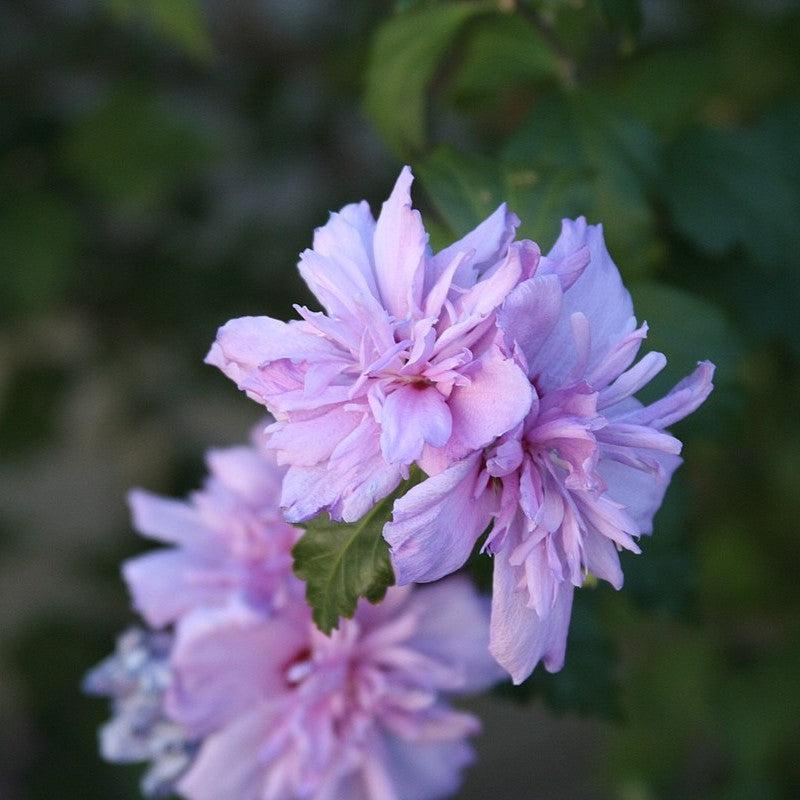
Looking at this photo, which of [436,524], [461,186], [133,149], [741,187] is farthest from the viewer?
[133,149]

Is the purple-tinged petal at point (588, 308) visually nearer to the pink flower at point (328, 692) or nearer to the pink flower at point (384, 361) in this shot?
the pink flower at point (384, 361)

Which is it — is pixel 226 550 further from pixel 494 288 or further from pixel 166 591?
pixel 494 288

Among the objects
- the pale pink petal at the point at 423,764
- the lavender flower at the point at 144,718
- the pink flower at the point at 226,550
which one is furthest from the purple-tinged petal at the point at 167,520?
the pale pink petal at the point at 423,764

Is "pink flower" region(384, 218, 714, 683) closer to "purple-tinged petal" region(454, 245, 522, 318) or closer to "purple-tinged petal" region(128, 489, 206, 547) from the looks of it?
"purple-tinged petal" region(454, 245, 522, 318)

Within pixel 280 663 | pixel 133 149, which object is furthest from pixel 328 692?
pixel 133 149

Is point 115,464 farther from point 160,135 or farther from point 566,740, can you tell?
point 566,740

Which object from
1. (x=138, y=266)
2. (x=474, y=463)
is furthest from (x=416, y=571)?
(x=138, y=266)

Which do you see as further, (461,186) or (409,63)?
(409,63)

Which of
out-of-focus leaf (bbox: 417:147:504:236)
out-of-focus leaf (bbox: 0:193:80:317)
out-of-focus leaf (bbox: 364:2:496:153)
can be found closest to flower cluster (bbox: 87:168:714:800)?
out-of-focus leaf (bbox: 417:147:504:236)
